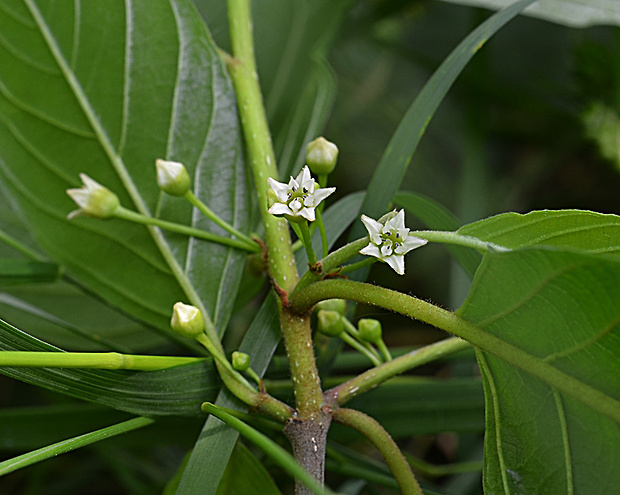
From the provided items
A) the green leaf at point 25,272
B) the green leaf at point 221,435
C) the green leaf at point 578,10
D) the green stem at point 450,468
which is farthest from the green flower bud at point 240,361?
the green leaf at point 578,10

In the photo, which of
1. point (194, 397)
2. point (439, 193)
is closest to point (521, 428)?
point (194, 397)

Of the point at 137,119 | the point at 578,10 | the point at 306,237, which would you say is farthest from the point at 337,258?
the point at 578,10

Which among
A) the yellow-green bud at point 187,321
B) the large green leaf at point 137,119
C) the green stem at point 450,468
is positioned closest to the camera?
the yellow-green bud at point 187,321

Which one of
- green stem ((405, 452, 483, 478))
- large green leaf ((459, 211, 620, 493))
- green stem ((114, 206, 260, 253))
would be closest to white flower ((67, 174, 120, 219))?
green stem ((114, 206, 260, 253))

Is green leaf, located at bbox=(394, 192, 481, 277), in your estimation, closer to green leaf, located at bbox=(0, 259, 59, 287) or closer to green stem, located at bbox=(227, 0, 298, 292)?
green stem, located at bbox=(227, 0, 298, 292)

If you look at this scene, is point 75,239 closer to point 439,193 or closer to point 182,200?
point 182,200

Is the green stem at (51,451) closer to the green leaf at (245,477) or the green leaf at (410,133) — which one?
the green leaf at (245,477)
